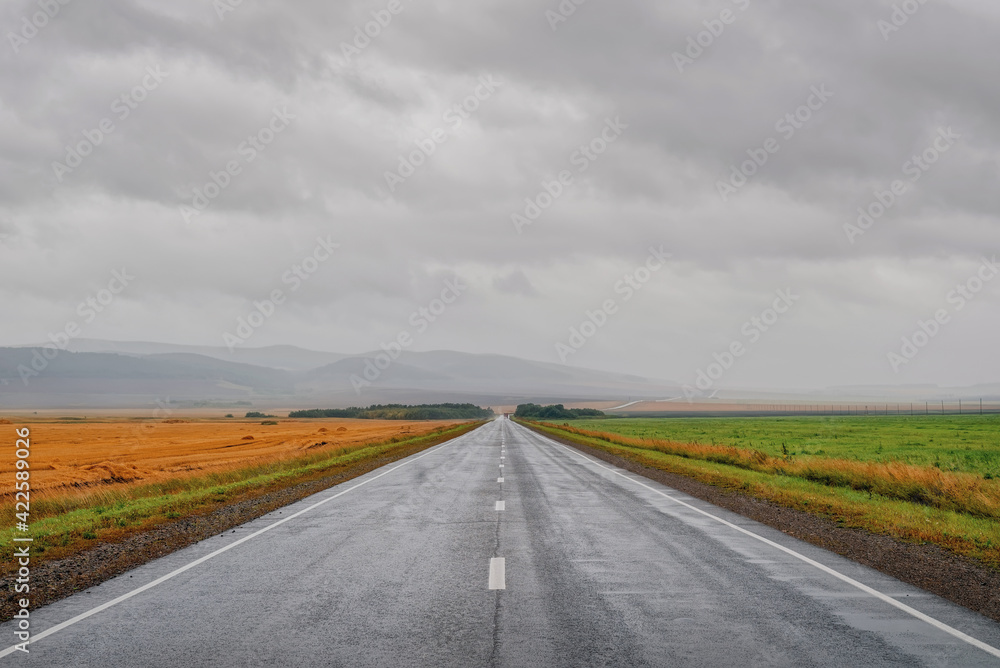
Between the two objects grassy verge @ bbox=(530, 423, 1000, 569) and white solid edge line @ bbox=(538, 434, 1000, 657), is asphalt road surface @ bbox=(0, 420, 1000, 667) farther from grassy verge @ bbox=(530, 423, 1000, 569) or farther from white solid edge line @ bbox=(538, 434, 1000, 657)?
grassy verge @ bbox=(530, 423, 1000, 569)

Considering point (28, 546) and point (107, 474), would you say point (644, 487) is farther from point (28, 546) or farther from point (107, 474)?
point (107, 474)

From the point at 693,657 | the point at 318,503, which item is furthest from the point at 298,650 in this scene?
the point at 318,503

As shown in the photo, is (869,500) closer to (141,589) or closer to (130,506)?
(141,589)

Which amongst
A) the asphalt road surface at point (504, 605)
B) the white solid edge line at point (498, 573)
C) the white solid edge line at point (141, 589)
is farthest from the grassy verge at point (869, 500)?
the white solid edge line at point (141, 589)

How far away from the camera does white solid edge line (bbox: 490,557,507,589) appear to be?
822 centimetres

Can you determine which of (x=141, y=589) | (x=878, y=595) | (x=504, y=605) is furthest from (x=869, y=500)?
(x=141, y=589)

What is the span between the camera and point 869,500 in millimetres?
17906

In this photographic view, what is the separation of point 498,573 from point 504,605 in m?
1.61

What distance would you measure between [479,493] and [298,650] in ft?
43.4

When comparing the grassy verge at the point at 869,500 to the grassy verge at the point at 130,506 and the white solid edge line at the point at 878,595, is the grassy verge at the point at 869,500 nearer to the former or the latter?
the white solid edge line at the point at 878,595

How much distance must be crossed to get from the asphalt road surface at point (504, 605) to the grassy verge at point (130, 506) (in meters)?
2.51

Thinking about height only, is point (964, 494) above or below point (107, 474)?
above

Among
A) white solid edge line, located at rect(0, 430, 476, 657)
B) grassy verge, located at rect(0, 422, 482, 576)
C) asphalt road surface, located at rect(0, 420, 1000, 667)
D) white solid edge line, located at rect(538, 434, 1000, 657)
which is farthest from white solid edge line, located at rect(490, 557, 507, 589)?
grassy verge, located at rect(0, 422, 482, 576)

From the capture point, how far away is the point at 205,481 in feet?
79.3
